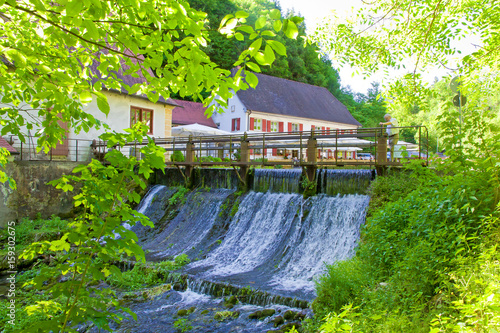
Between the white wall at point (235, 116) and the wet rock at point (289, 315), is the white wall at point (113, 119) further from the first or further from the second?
the wet rock at point (289, 315)

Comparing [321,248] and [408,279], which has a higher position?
[408,279]

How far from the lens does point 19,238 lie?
13195 millimetres

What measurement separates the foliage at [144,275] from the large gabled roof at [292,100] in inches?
900

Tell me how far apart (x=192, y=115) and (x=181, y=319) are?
2732cm

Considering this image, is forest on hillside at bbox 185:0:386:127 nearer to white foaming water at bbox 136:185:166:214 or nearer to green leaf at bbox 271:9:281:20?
white foaming water at bbox 136:185:166:214

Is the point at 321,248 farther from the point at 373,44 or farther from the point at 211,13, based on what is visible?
the point at 211,13

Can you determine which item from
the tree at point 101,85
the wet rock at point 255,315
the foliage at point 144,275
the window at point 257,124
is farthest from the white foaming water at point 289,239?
the window at point 257,124

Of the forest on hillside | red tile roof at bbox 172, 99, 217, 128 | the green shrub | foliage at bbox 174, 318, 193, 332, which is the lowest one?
foliage at bbox 174, 318, 193, 332

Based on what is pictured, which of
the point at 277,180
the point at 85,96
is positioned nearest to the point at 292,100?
the point at 277,180

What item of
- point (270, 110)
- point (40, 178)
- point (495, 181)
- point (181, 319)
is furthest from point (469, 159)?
point (270, 110)

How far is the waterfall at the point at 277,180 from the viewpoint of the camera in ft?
40.9

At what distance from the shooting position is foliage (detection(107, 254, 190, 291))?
9.16 metres

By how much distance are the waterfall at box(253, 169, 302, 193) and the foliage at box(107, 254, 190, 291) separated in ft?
13.9

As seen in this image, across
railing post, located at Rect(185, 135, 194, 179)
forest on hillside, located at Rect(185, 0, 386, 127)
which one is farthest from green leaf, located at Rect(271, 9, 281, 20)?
forest on hillside, located at Rect(185, 0, 386, 127)
